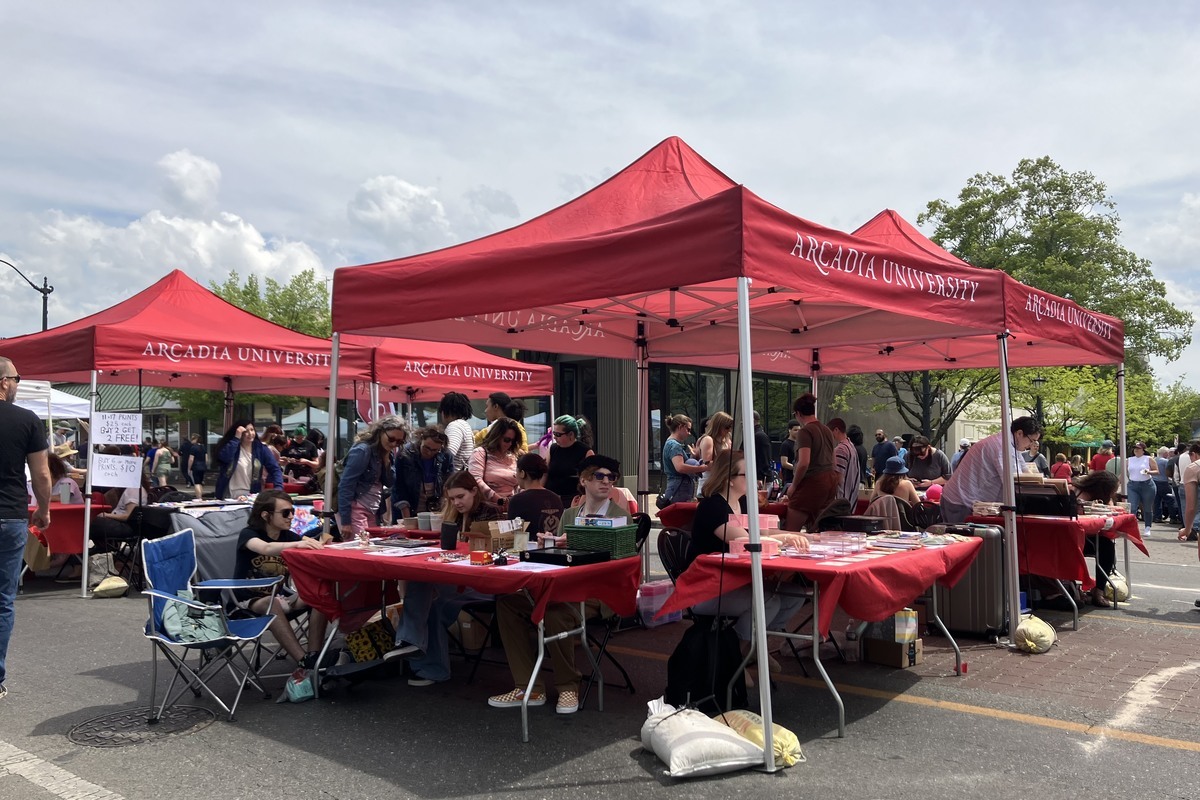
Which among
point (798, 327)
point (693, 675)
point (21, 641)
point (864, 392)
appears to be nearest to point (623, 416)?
point (864, 392)

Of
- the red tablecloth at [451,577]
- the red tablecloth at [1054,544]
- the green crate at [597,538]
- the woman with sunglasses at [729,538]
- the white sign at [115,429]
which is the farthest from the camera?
the white sign at [115,429]

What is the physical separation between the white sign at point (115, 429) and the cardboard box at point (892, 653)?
23.4 feet

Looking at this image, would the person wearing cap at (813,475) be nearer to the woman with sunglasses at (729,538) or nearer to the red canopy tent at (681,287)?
the red canopy tent at (681,287)

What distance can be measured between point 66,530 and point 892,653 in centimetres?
839

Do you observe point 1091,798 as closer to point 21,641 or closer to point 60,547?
point 21,641

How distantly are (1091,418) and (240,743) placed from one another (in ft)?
90.4

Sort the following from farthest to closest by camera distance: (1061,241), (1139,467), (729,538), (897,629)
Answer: (1061,241)
(1139,467)
(897,629)
(729,538)

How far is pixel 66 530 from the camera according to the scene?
9.66m

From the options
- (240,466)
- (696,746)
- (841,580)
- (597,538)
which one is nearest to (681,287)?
(597,538)

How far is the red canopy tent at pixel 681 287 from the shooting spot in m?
4.49

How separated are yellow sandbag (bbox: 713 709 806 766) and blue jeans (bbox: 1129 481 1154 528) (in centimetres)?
1393

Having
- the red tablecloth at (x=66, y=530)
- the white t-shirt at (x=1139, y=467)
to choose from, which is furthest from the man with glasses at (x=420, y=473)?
the white t-shirt at (x=1139, y=467)

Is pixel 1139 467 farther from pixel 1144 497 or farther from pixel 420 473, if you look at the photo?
pixel 420 473

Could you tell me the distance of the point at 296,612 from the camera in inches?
239
